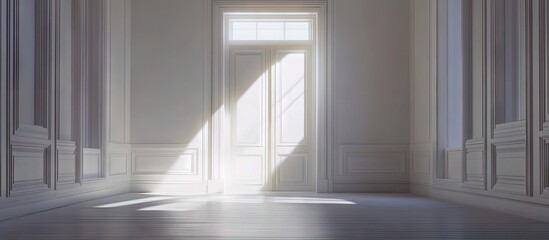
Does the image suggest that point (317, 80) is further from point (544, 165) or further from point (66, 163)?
point (544, 165)

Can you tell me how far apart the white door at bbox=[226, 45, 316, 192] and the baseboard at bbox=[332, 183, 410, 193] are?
52cm

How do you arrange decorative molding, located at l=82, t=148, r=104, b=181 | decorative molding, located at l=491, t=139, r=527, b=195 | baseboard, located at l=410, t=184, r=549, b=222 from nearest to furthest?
1. baseboard, located at l=410, t=184, r=549, b=222
2. decorative molding, located at l=491, t=139, r=527, b=195
3. decorative molding, located at l=82, t=148, r=104, b=181

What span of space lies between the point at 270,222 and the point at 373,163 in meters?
→ 4.71

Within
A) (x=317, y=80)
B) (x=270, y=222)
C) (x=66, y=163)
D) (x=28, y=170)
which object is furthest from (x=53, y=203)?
(x=317, y=80)

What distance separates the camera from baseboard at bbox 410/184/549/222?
5.18m

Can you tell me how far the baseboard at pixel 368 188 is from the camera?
9249mm

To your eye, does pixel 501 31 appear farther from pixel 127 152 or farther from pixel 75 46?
pixel 127 152

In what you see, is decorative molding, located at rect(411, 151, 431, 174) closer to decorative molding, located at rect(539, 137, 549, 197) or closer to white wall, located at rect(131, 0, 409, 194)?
white wall, located at rect(131, 0, 409, 194)

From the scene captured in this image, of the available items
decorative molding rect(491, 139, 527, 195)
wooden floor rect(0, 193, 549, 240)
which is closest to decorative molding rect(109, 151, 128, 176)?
wooden floor rect(0, 193, 549, 240)

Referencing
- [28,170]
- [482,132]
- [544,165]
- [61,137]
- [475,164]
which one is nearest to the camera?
[544,165]

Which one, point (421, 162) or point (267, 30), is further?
point (267, 30)

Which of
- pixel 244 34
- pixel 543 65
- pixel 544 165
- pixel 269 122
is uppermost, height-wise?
pixel 244 34

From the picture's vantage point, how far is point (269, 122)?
9.64 m

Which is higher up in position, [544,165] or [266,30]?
[266,30]
